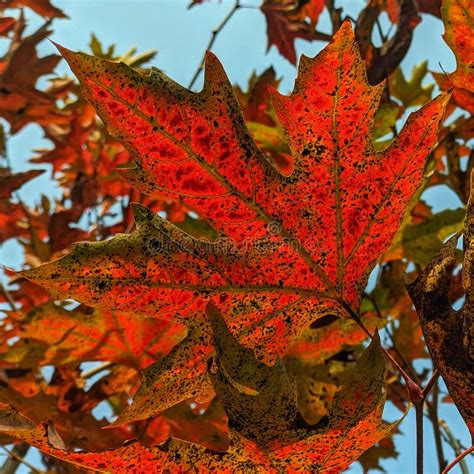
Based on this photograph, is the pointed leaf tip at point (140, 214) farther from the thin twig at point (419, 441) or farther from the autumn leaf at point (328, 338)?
the autumn leaf at point (328, 338)

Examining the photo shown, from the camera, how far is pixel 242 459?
0.69 metres

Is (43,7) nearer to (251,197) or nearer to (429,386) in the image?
(251,197)

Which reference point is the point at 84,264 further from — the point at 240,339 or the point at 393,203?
the point at 393,203

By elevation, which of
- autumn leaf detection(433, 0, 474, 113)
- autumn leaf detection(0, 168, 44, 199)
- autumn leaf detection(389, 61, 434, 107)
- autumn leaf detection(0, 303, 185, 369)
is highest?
autumn leaf detection(389, 61, 434, 107)

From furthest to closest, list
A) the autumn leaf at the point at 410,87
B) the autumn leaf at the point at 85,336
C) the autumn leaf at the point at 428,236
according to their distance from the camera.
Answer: the autumn leaf at the point at 410,87
the autumn leaf at the point at 428,236
the autumn leaf at the point at 85,336

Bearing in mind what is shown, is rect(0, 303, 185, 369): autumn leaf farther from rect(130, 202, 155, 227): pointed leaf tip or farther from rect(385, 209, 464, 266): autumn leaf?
rect(385, 209, 464, 266): autumn leaf

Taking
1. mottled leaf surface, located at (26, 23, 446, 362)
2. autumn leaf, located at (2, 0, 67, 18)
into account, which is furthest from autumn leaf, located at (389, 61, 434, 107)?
mottled leaf surface, located at (26, 23, 446, 362)

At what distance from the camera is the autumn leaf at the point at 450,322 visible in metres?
0.64

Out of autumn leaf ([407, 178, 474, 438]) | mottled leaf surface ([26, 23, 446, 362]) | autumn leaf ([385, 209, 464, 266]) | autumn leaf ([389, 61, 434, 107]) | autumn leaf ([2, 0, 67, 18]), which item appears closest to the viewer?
autumn leaf ([407, 178, 474, 438])

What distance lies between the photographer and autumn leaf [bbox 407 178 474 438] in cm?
64

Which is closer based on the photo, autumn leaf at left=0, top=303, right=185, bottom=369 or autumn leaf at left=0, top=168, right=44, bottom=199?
autumn leaf at left=0, top=303, right=185, bottom=369

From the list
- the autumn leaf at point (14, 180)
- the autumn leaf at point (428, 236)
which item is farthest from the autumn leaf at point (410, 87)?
the autumn leaf at point (14, 180)

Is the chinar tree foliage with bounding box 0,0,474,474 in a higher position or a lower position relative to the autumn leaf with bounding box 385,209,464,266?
lower

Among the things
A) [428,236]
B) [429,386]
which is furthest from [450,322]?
[428,236]
